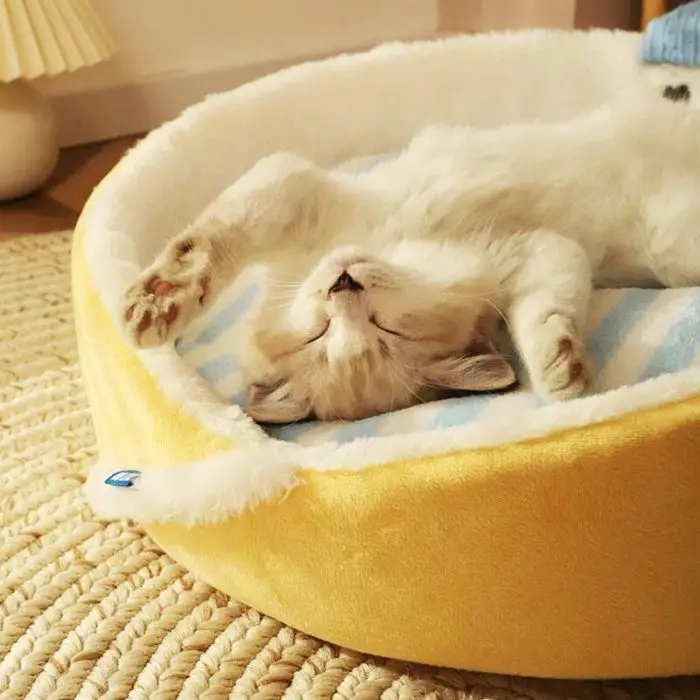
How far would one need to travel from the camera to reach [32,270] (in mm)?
2066

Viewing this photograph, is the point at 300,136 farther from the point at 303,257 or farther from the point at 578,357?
the point at 578,357

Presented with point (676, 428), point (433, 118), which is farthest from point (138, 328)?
point (433, 118)

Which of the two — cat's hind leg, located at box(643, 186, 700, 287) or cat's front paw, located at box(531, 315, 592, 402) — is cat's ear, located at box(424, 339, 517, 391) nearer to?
cat's front paw, located at box(531, 315, 592, 402)

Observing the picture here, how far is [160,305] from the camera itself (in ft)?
3.46

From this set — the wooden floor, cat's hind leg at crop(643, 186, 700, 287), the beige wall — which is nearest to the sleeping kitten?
cat's hind leg at crop(643, 186, 700, 287)

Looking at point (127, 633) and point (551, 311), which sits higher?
point (551, 311)

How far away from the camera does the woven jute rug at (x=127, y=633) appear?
1000 millimetres

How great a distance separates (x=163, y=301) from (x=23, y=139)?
1.55 m

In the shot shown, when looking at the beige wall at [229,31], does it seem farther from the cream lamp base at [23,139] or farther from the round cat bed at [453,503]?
the round cat bed at [453,503]

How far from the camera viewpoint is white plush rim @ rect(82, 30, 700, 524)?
0.93 meters

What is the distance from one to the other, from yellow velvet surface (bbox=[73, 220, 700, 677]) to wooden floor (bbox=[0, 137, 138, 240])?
1.58 meters

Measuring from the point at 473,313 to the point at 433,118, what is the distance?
837 millimetres

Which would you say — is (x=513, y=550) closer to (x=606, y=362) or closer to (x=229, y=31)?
(x=606, y=362)

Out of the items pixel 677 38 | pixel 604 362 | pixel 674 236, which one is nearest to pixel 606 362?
pixel 604 362
